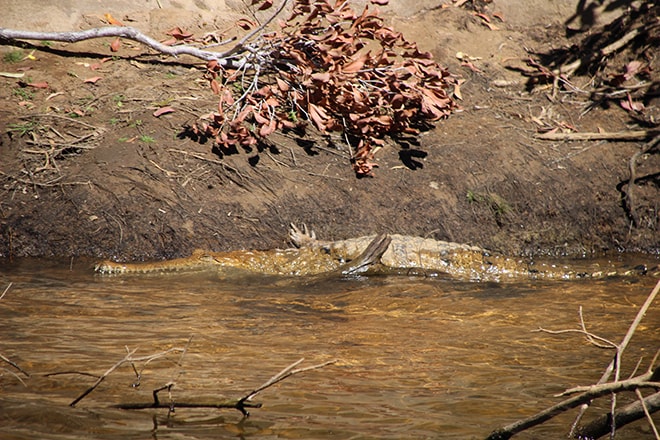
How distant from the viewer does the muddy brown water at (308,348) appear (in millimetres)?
3135

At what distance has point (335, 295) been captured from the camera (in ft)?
18.8

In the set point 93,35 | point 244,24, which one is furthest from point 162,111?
point 244,24

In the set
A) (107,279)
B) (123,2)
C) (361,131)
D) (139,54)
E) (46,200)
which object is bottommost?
(107,279)

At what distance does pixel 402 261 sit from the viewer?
6.53 m

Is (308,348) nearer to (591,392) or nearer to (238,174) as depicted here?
(591,392)

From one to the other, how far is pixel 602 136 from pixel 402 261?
9.89 feet

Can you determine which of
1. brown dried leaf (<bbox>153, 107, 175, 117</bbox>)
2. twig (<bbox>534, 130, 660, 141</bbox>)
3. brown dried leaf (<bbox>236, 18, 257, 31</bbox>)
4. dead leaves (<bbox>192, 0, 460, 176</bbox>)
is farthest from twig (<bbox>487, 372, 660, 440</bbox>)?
brown dried leaf (<bbox>236, 18, 257, 31</bbox>)

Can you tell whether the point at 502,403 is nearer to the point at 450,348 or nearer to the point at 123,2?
the point at 450,348

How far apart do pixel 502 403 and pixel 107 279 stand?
3512 mm

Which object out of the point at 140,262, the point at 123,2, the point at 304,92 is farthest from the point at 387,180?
the point at 123,2

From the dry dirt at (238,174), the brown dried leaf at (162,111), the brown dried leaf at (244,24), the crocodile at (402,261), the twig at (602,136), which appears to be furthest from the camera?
the brown dried leaf at (244,24)

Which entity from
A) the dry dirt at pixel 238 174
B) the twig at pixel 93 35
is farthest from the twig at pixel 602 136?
the twig at pixel 93 35

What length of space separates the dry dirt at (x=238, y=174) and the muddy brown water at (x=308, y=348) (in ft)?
2.08

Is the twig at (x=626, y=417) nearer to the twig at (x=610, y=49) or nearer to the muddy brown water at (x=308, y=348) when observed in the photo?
the muddy brown water at (x=308, y=348)
